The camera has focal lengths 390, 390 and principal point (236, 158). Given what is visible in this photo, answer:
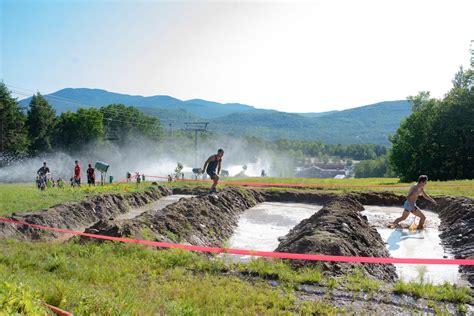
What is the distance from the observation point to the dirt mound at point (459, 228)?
973cm

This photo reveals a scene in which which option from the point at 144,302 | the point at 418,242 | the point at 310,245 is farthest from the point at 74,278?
the point at 418,242

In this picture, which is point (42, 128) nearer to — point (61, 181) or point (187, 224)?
point (61, 181)

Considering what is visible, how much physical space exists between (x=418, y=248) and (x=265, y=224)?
543 centimetres

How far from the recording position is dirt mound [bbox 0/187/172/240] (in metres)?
11.2

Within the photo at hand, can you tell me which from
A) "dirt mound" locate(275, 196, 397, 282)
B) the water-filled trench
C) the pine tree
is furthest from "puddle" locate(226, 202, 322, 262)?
the pine tree

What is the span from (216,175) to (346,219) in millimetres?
6918

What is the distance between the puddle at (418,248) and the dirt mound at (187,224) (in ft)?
16.5

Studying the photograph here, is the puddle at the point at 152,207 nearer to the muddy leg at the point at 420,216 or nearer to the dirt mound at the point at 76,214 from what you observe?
the dirt mound at the point at 76,214

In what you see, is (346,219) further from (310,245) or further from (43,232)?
(43,232)

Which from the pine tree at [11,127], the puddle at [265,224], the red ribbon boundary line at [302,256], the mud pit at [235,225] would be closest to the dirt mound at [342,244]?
the mud pit at [235,225]

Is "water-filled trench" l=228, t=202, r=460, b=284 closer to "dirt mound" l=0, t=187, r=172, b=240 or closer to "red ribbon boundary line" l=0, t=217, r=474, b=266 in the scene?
"red ribbon boundary line" l=0, t=217, r=474, b=266

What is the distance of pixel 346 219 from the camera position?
11.0 m

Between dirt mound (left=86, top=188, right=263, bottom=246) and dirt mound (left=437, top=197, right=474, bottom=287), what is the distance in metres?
6.38

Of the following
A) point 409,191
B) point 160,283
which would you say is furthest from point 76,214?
point 409,191
